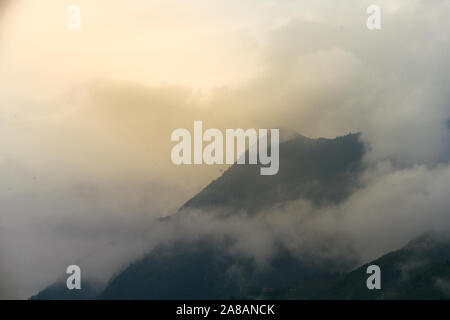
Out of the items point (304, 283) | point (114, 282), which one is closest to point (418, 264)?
point (304, 283)

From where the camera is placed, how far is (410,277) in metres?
124

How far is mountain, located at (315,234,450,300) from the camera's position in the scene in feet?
404

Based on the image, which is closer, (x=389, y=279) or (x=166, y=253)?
(x=389, y=279)

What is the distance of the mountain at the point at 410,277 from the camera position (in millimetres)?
123062

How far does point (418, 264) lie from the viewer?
421 ft
